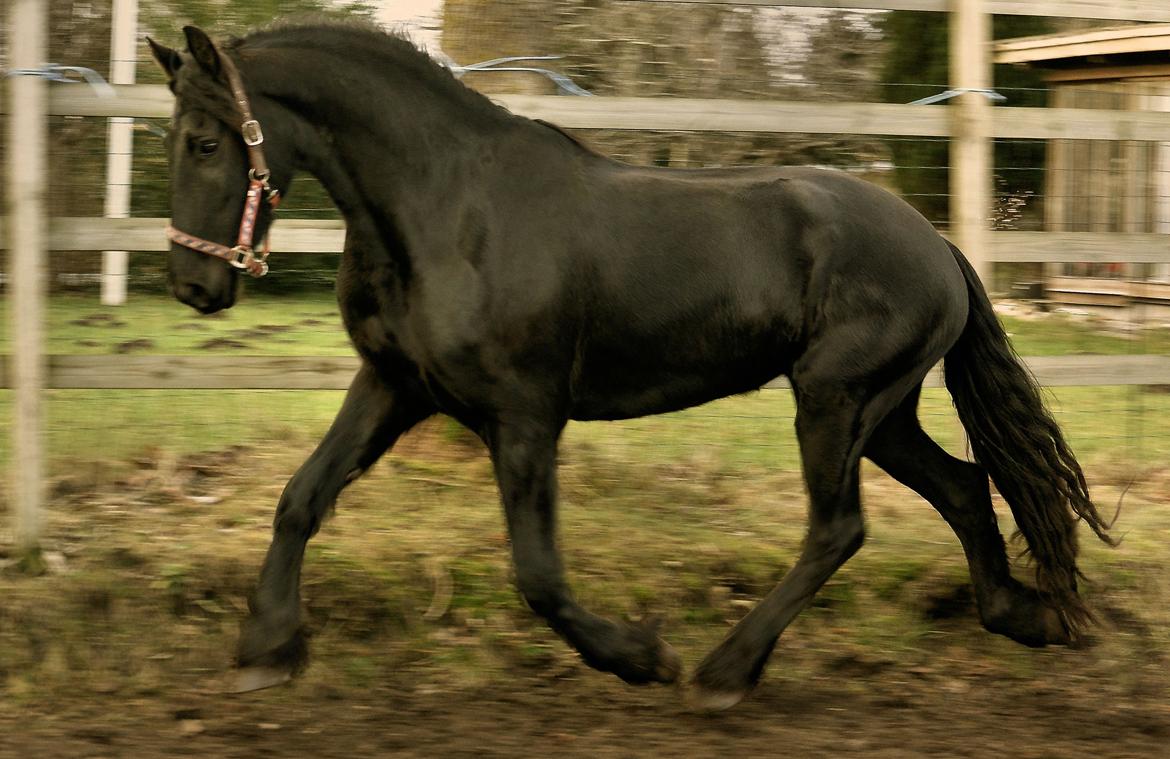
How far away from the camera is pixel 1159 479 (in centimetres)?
635

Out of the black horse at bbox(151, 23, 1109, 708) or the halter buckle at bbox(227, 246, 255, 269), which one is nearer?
the halter buckle at bbox(227, 246, 255, 269)

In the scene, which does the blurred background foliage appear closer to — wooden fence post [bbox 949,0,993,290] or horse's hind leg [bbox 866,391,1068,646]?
wooden fence post [bbox 949,0,993,290]

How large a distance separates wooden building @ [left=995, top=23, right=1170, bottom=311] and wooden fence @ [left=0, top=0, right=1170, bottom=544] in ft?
1.33

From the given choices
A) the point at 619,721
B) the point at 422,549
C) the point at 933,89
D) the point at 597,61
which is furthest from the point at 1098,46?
the point at 619,721

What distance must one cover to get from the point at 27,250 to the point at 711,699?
109 inches

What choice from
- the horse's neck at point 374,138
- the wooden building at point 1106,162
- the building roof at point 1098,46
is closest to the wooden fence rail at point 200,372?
the horse's neck at point 374,138

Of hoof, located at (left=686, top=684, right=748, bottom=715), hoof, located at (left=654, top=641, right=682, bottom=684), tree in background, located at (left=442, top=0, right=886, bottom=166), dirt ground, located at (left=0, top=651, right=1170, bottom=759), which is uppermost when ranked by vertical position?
tree in background, located at (left=442, top=0, right=886, bottom=166)

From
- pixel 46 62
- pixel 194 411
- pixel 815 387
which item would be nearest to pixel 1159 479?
pixel 815 387

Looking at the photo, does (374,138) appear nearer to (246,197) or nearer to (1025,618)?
(246,197)

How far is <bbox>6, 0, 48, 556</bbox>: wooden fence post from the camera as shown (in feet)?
15.5

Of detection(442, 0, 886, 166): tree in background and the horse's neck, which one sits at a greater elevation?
detection(442, 0, 886, 166): tree in background

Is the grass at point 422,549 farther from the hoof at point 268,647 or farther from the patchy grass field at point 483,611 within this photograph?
the hoof at point 268,647

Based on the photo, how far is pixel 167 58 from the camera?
373 centimetres

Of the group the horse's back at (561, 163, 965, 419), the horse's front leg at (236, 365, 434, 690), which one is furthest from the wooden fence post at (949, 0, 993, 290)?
the horse's front leg at (236, 365, 434, 690)
